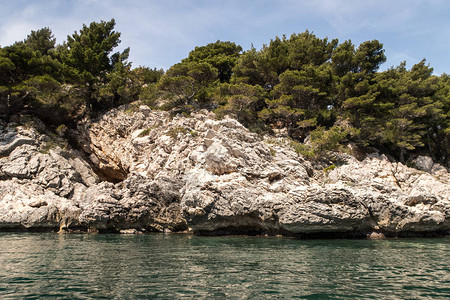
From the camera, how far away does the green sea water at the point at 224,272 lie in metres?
7.95

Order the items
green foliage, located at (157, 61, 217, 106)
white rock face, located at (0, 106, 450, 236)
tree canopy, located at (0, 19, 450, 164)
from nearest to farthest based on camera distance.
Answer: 1. white rock face, located at (0, 106, 450, 236)
2. tree canopy, located at (0, 19, 450, 164)
3. green foliage, located at (157, 61, 217, 106)

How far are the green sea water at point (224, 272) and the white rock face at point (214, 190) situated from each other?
4.16 m

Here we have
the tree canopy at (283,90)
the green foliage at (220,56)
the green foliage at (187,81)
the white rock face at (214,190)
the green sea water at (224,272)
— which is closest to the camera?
the green sea water at (224,272)

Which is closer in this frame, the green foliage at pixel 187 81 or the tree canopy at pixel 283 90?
the tree canopy at pixel 283 90

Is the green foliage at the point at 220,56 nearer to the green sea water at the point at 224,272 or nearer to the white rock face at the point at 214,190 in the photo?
the white rock face at the point at 214,190

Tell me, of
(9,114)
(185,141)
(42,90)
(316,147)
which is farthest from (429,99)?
(9,114)

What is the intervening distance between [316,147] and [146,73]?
3016cm

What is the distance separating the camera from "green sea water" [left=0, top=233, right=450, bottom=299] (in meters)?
7.95

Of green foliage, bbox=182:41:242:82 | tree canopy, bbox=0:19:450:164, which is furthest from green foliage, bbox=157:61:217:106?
green foliage, bbox=182:41:242:82

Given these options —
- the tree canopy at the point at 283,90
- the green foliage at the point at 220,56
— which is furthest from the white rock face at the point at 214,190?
the green foliage at the point at 220,56

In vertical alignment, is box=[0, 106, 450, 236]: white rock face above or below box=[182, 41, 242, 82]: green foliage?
below

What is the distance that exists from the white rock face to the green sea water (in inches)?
164

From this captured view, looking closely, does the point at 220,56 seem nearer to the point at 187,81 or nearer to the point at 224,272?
the point at 187,81

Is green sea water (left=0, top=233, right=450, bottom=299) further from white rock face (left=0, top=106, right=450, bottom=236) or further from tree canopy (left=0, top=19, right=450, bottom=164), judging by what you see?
tree canopy (left=0, top=19, right=450, bottom=164)
